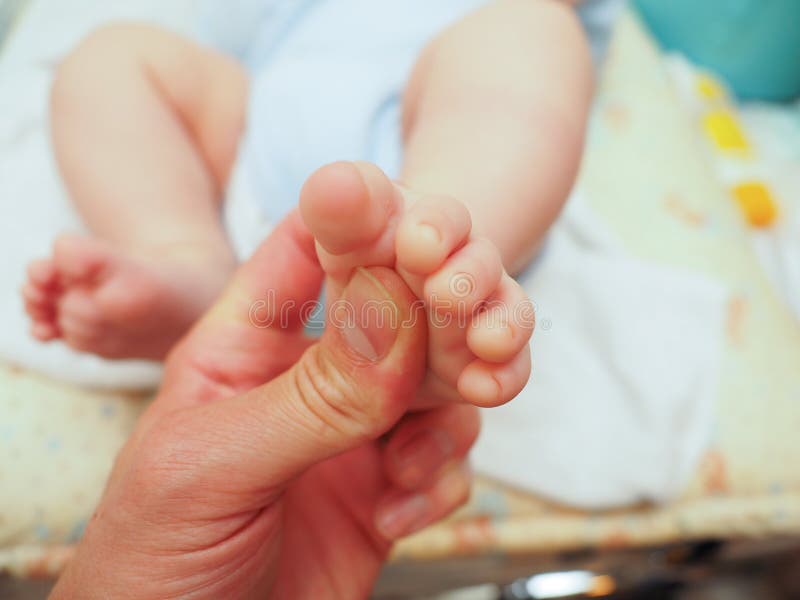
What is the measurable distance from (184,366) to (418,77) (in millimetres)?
381

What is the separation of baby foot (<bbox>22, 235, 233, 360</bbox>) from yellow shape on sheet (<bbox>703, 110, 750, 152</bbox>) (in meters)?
1.05

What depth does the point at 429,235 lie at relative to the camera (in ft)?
0.94


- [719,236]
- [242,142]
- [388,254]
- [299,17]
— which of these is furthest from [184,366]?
[719,236]

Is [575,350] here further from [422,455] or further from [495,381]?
[495,381]

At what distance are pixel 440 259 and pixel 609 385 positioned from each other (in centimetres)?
44

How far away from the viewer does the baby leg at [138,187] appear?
54 cm

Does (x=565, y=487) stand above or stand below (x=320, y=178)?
below

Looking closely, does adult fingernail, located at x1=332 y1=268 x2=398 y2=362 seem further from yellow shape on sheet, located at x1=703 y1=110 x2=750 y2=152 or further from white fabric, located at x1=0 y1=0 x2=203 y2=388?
yellow shape on sheet, located at x1=703 y1=110 x2=750 y2=152

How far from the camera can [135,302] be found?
0.53 metres

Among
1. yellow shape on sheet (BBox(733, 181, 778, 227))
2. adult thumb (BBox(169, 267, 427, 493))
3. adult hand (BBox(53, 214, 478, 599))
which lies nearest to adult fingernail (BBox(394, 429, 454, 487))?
adult hand (BBox(53, 214, 478, 599))

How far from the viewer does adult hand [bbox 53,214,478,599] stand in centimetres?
33

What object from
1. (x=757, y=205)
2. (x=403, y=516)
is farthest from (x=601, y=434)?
(x=757, y=205)

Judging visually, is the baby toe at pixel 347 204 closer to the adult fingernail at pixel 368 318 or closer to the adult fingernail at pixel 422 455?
the adult fingernail at pixel 368 318

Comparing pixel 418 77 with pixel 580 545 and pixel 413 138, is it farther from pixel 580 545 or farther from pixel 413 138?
pixel 580 545
